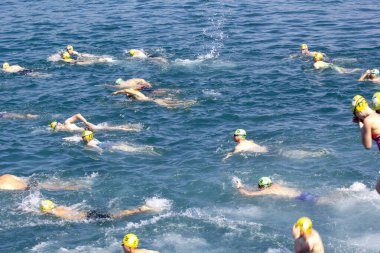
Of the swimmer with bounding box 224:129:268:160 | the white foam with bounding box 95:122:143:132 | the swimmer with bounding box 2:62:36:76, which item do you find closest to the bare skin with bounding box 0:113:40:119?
the white foam with bounding box 95:122:143:132

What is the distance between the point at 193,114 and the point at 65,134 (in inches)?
203

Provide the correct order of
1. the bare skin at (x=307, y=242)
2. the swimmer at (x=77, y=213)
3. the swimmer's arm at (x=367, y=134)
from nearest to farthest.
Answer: the bare skin at (x=307, y=242) < the swimmer's arm at (x=367, y=134) < the swimmer at (x=77, y=213)

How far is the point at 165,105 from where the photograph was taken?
24.5 metres

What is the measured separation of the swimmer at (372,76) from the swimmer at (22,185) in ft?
44.3

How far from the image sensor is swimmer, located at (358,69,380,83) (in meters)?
24.8

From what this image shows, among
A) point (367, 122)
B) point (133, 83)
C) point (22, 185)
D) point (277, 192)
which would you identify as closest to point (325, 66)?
point (133, 83)

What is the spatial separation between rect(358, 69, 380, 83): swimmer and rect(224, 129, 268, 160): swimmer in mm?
7580

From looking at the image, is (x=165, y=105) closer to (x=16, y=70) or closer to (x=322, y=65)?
(x=322, y=65)

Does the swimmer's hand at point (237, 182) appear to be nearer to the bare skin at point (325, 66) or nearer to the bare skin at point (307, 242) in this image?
the bare skin at point (307, 242)

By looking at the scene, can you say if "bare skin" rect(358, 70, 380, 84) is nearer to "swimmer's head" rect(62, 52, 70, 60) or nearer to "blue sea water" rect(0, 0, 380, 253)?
"blue sea water" rect(0, 0, 380, 253)

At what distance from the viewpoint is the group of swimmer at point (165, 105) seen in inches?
427

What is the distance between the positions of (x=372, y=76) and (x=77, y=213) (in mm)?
14396

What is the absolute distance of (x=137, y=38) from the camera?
117ft

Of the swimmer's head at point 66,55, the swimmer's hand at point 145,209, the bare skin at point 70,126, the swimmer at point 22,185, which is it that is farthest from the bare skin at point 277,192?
the swimmer's head at point 66,55
